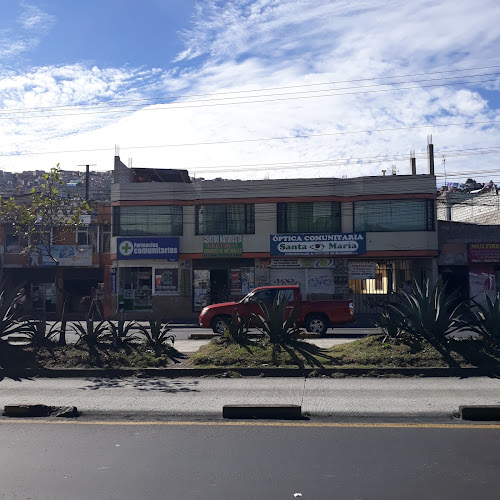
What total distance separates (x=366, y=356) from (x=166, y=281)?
2131cm

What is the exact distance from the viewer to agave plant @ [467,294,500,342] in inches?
455

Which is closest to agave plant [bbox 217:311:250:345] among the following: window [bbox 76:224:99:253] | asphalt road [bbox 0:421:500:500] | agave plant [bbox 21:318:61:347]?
agave plant [bbox 21:318:61:347]

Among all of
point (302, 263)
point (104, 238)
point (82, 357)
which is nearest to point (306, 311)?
point (82, 357)

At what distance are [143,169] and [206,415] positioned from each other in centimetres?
2839

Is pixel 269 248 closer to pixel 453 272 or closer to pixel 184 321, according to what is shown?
pixel 184 321

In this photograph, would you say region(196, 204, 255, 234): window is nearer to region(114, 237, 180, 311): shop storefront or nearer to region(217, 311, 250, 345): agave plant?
region(114, 237, 180, 311): shop storefront

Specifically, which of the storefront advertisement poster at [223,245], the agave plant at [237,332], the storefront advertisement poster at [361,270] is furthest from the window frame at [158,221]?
the agave plant at [237,332]

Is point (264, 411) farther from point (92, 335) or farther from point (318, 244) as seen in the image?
point (318, 244)

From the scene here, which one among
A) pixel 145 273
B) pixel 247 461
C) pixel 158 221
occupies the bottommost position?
pixel 247 461

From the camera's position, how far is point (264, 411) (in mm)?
7719

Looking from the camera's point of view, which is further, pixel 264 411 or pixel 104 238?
pixel 104 238

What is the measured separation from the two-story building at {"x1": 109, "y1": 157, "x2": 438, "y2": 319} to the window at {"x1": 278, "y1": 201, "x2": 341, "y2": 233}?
0.18 feet

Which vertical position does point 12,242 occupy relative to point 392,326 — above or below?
above

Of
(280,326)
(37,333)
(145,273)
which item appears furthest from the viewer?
(145,273)
